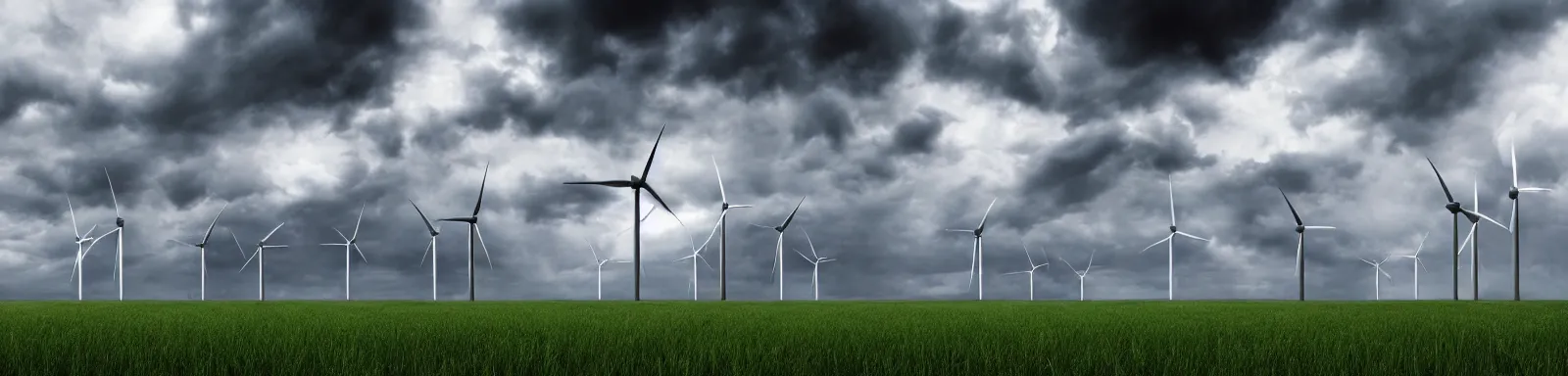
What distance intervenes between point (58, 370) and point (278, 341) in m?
3.76

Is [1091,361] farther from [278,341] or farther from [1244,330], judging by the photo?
[278,341]

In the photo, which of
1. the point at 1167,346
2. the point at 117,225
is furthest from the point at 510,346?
the point at 117,225

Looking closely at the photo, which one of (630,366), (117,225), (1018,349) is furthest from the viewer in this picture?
(117,225)

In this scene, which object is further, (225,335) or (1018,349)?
(225,335)

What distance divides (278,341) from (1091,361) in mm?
10933

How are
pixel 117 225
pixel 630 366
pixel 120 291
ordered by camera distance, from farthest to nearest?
1. pixel 117 225
2. pixel 120 291
3. pixel 630 366

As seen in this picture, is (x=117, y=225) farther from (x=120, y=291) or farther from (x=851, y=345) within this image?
(x=851, y=345)

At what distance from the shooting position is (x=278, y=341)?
48.3 ft

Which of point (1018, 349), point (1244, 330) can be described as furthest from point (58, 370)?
point (1244, 330)

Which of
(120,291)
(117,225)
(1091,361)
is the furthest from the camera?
(117,225)

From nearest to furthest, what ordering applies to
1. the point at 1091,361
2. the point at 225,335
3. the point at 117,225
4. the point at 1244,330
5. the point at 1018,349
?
the point at 1091,361
the point at 1018,349
the point at 225,335
the point at 1244,330
the point at 117,225

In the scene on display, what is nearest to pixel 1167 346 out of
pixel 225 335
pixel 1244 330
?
pixel 1244 330

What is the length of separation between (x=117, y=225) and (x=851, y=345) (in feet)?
390

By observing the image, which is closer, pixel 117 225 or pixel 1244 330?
pixel 1244 330
